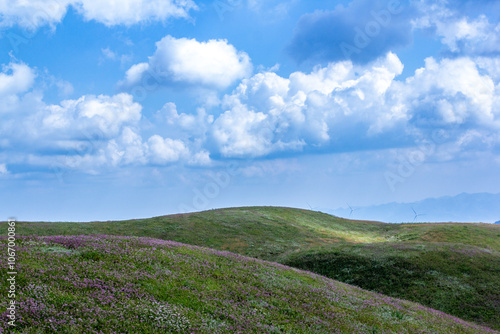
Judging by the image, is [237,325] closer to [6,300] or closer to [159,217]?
[6,300]

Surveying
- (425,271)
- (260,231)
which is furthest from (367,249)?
(260,231)

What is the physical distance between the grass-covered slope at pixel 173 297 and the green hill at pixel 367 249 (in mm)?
12739

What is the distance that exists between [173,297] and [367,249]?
130 feet

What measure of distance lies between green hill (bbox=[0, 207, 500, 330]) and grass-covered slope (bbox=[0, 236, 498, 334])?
12.7 m

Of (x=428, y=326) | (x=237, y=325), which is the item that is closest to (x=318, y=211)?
(x=428, y=326)

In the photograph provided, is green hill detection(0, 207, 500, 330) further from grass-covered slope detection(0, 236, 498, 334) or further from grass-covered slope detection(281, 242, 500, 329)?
grass-covered slope detection(0, 236, 498, 334)

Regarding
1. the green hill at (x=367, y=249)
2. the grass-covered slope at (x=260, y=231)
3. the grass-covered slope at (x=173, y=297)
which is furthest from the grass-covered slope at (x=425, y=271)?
the grass-covered slope at (x=173, y=297)

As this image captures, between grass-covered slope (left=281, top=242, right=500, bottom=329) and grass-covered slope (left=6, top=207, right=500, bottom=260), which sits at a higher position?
grass-covered slope (left=6, top=207, right=500, bottom=260)

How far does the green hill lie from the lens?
3628 centimetres

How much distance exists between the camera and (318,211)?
105750mm

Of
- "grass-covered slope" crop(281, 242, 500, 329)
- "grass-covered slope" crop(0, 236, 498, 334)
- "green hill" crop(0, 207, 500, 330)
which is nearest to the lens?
"grass-covered slope" crop(0, 236, 498, 334)

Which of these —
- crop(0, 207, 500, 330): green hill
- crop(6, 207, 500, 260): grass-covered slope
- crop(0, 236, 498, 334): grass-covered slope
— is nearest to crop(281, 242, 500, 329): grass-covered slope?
crop(0, 207, 500, 330): green hill

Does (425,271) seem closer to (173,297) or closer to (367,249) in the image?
(367,249)

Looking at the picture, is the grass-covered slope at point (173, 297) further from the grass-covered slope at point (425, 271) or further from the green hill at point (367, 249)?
the green hill at point (367, 249)
